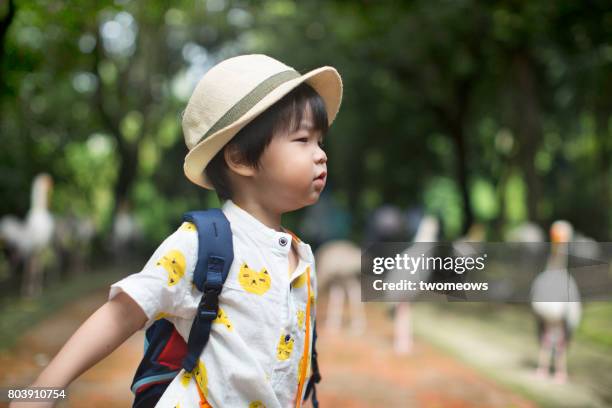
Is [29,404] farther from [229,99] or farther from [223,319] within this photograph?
[229,99]

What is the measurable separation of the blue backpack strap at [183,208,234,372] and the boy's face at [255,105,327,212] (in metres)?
0.17

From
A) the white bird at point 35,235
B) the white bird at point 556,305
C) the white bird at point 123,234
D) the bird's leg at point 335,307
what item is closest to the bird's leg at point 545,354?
the white bird at point 556,305

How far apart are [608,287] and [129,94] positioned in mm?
13843

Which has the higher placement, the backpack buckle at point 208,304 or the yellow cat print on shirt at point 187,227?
the yellow cat print on shirt at point 187,227

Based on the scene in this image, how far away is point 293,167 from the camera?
1.63 metres

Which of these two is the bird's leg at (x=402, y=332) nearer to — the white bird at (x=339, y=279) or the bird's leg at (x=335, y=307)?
the white bird at (x=339, y=279)

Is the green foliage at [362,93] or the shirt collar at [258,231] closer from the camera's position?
the shirt collar at [258,231]

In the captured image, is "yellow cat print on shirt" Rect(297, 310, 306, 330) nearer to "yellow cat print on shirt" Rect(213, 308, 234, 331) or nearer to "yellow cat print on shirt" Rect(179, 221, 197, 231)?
"yellow cat print on shirt" Rect(213, 308, 234, 331)

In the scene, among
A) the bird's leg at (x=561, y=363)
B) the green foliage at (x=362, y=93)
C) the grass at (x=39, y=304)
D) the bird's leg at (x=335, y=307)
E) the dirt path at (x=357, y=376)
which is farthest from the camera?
the green foliage at (x=362, y=93)

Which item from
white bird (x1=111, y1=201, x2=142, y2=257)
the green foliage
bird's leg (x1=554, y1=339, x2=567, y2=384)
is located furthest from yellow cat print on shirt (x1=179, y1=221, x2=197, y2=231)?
white bird (x1=111, y1=201, x2=142, y2=257)

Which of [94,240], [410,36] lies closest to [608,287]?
[410,36]

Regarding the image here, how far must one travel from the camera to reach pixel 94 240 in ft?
50.5

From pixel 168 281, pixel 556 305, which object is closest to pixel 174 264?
pixel 168 281

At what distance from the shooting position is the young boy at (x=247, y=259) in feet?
4.87
